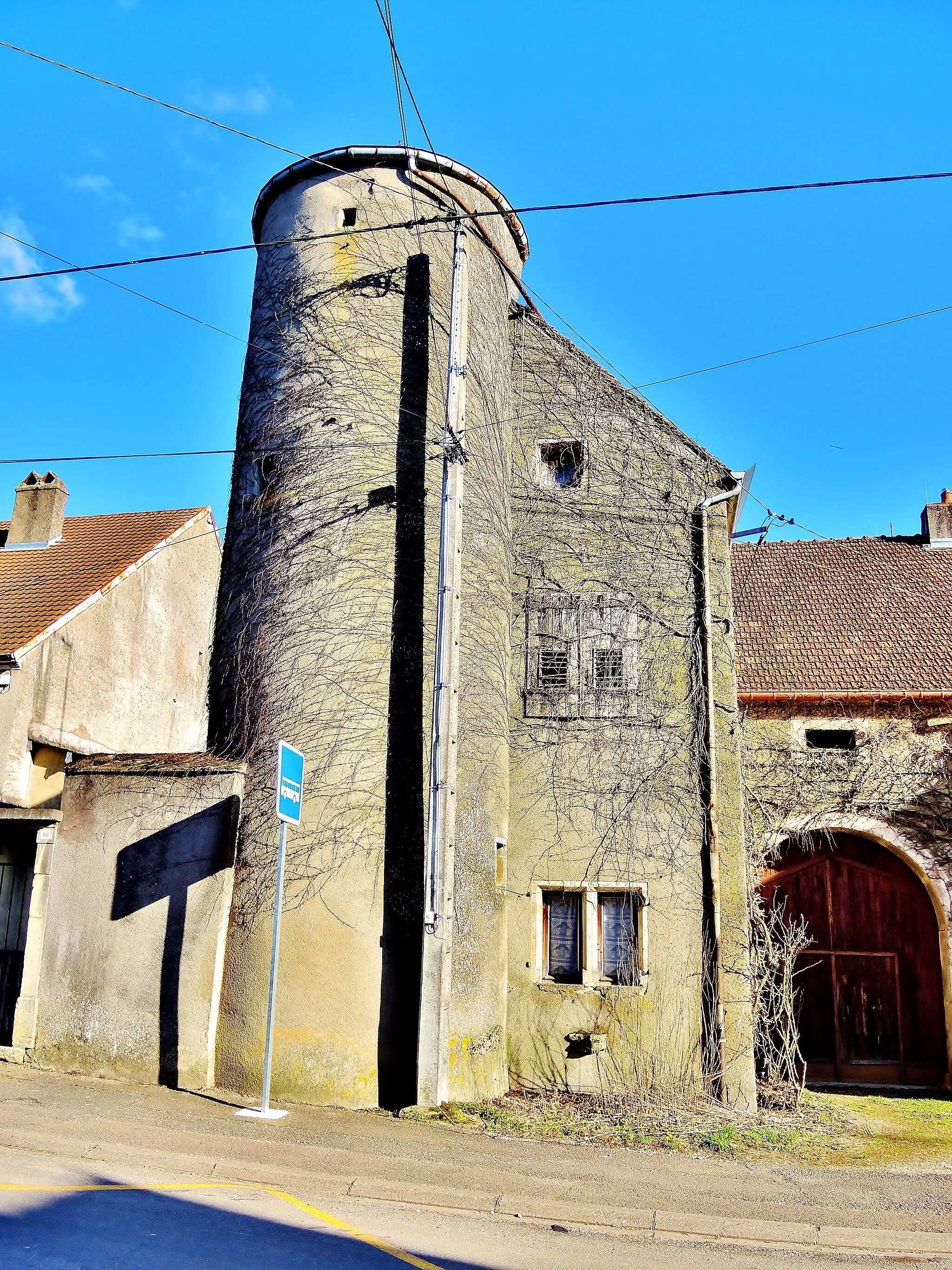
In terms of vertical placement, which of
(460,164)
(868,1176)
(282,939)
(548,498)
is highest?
(460,164)

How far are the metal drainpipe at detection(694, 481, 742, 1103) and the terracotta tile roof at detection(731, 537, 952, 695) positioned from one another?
2196 mm

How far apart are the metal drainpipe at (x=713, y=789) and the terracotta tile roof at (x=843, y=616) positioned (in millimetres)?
2196

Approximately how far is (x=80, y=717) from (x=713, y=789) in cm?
991

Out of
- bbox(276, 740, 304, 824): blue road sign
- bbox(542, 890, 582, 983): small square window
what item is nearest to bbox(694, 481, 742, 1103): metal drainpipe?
bbox(542, 890, 582, 983): small square window

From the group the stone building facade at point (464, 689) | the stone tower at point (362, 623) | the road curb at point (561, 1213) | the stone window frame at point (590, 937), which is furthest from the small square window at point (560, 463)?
the road curb at point (561, 1213)

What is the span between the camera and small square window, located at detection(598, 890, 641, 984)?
11.0 m

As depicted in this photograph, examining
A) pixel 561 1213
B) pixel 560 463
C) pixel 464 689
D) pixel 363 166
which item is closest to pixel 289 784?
pixel 464 689

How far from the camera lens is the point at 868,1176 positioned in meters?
8.11

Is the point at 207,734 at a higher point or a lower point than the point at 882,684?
lower

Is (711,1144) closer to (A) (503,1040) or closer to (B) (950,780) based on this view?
(A) (503,1040)

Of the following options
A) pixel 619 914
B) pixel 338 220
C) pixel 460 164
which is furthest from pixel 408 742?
pixel 460 164

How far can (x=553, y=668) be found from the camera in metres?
12.0

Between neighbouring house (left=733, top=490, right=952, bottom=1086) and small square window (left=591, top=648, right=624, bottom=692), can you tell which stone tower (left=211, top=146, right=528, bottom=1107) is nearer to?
small square window (left=591, top=648, right=624, bottom=692)

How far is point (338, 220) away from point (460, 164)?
1750 millimetres
